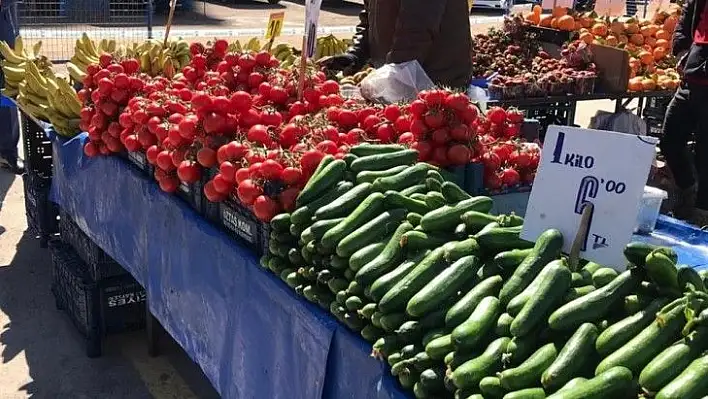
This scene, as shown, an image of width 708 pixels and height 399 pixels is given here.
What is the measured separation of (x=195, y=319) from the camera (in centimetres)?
351

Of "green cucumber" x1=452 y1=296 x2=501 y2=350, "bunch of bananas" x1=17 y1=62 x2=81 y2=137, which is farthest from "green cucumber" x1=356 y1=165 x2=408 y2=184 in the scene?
"bunch of bananas" x1=17 y1=62 x2=81 y2=137

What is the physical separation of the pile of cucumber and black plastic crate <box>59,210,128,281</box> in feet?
6.99

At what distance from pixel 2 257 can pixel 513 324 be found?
482 cm

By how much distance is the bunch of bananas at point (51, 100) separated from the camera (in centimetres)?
495

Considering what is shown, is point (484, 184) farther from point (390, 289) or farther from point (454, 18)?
point (454, 18)

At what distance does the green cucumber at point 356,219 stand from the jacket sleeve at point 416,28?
2.27 m

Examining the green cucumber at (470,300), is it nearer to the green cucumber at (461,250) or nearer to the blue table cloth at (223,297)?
the green cucumber at (461,250)

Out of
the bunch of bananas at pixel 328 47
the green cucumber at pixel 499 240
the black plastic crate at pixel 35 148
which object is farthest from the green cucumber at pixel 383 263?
the bunch of bananas at pixel 328 47

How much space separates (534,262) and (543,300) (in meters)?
0.19

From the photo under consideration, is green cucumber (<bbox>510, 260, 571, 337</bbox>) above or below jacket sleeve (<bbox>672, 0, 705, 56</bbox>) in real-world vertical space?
below

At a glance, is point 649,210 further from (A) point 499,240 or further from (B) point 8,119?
(B) point 8,119

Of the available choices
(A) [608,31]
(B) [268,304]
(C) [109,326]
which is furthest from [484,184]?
(A) [608,31]

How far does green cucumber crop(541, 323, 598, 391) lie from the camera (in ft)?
6.07

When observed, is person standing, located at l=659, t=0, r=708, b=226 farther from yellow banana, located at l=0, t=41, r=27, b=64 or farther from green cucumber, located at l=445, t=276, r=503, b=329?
yellow banana, located at l=0, t=41, r=27, b=64
